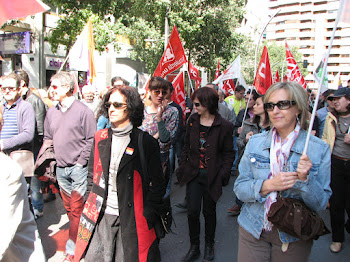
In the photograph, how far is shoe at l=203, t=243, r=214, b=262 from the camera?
3703mm

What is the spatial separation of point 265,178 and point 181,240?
2.46 meters

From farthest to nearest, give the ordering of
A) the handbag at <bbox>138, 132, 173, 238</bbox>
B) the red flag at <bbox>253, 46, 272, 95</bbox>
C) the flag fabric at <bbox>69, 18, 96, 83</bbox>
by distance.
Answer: the flag fabric at <bbox>69, 18, 96, 83</bbox>
the red flag at <bbox>253, 46, 272, 95</bbox>
the handbag at <bbox>138, 132, 173, 238</bbox>

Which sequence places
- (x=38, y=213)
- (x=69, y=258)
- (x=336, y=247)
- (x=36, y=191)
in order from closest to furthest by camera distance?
(x=69, y=258) < (x=336, y=247) < (x=36, y=191) < (x=38, y=213)

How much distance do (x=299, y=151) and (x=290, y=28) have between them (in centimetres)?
14312

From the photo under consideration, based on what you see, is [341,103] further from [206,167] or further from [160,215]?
[160,215]

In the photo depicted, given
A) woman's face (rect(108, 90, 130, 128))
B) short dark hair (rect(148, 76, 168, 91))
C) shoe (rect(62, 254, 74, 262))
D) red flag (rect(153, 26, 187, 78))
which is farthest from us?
red flag (rect(153, 26, 187, 78))

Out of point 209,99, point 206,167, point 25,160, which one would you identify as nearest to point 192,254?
point 206,167

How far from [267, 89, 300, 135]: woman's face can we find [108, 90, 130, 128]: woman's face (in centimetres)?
117

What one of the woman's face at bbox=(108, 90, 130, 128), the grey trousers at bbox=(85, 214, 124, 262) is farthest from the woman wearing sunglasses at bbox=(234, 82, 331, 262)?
the woman's face at bbox=(108, 90, 130, 128)

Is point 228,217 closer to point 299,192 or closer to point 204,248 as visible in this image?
point 204,248

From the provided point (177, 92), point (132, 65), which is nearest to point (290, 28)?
point (132, 65)

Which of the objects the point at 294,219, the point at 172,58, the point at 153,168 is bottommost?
the point at 294,219

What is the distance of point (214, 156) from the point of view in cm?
369

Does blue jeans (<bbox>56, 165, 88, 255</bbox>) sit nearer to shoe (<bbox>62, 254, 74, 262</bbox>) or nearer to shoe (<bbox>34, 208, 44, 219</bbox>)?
shoe (<bbox>62, 254, 74, 262</bbox>)
